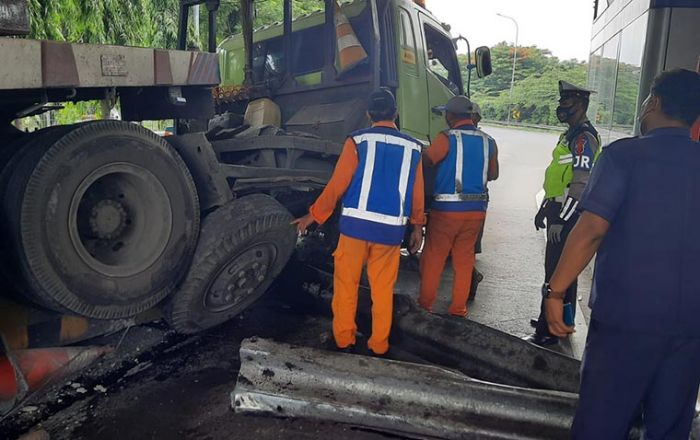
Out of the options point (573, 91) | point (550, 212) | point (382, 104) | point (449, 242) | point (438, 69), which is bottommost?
point (449, 242)

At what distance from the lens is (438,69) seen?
19.4ft

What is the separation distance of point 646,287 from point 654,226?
0.68ft

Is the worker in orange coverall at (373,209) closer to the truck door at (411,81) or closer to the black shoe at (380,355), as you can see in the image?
the black shoe at (380,355)

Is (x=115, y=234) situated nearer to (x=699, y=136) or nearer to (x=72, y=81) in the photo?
(x=72, y=81)

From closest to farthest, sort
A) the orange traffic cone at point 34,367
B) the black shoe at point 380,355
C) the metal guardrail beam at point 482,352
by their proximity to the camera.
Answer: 1. the orange traffic cone at point 34,367
2. the metal guardrail beam at point 482,352
3. the black shoe at point 380,355

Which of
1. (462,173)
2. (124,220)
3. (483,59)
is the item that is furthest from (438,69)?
(124,220)

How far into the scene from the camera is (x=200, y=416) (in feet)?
9.57

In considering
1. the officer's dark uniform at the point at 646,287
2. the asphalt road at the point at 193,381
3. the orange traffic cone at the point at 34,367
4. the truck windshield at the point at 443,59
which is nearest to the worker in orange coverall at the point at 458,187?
the asphalt road at the point at 193,381

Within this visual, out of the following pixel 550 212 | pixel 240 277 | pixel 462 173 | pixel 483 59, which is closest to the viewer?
A: pixel 240 277

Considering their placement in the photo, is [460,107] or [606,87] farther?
[606,87]

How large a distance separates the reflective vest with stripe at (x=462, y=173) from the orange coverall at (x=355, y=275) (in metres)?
0.57

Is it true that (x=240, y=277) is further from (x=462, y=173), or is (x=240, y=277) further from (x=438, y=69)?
(x=438, y=69)

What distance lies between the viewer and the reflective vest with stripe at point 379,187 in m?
3.42

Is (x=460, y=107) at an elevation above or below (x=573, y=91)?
below
